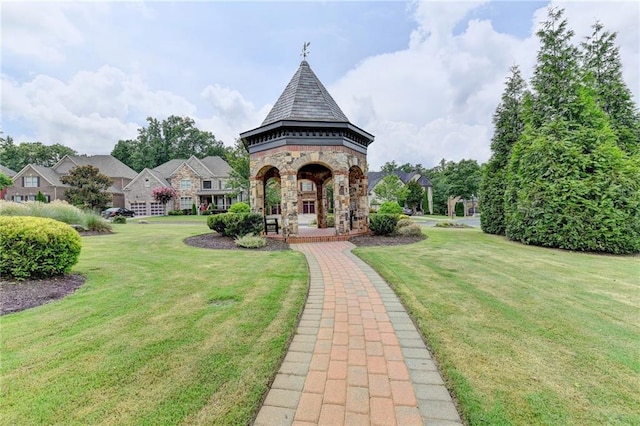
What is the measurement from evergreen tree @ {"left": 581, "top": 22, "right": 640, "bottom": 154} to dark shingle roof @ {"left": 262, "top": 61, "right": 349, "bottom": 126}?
11.2 meters

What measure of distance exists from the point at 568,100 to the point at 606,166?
286 cm

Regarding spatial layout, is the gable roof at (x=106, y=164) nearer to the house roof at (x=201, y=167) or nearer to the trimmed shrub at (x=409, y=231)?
the house roof at (x=201, y=167)

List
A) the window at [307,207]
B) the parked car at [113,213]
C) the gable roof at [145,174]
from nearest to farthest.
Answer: the parked car at [113,213] → the gable roof at [145,174] → the window at [307,207]

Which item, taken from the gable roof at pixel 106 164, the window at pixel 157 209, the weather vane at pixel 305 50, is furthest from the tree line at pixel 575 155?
the gable roof at pixel 106 164

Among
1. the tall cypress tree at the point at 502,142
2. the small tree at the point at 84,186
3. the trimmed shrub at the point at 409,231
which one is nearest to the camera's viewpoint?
the trimmed shrub at the point at 409,231

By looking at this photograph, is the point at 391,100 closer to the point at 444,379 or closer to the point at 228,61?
the point at 228,61

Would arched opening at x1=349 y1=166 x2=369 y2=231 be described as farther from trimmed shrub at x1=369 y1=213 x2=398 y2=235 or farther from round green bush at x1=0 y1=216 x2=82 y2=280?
round green bush at x1=0 y1=216 x2=82 y2=280

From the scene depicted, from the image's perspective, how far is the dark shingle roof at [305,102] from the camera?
11172mm

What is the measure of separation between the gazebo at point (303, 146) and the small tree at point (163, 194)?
92.3 feet

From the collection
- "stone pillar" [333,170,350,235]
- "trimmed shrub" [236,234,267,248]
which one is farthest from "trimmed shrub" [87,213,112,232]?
"stone pillar" [333,170,350,235]

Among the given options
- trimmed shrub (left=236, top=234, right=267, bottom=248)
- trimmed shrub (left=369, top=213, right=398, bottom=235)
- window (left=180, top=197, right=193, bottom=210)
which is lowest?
trimmed shrub (left=236, top=234, right=267, bottom=248)

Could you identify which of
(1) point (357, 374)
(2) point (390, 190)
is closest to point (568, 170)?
(1) point (357, 374)

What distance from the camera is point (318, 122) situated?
10.6 metres

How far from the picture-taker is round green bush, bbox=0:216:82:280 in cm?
462
